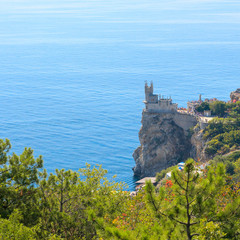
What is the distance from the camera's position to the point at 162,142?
72625 millimetres

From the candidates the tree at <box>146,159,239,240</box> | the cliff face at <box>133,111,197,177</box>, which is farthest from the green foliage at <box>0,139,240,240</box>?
the cliff face at <box>133,111,197,177</box>

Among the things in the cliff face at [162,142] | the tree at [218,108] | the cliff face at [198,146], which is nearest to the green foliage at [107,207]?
the cliff face at [198,146]

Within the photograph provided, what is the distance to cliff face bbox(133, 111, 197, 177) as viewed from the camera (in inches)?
2842

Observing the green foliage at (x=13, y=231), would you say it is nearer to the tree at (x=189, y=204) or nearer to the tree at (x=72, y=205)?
the tree at (x=72, y=205)

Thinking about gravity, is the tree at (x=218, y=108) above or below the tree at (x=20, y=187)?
above

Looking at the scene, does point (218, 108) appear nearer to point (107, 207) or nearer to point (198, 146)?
point (198, 146)

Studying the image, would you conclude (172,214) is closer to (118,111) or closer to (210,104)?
(210,104)

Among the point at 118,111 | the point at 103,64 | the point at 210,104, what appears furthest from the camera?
the point at 103,64

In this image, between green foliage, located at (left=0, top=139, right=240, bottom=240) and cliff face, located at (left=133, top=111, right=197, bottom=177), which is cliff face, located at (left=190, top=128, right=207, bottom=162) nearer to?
cliff face, located at (left=133, top=111, right=197, bottom=177)

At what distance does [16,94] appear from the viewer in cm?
12250

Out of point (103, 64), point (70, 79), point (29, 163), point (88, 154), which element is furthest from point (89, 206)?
point (103, 64)

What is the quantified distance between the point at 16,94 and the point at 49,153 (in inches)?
1781

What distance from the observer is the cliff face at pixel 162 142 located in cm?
7219

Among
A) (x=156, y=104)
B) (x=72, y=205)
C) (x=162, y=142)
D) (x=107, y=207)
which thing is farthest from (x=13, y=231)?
(x=156, y=104)
